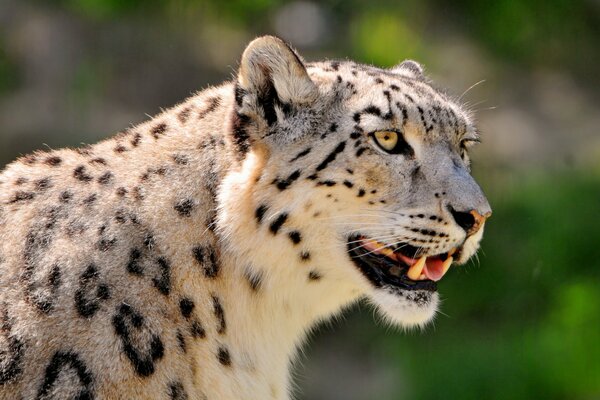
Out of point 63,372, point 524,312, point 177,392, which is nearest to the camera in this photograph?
point 63,372

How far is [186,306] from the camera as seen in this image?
5.40 metres

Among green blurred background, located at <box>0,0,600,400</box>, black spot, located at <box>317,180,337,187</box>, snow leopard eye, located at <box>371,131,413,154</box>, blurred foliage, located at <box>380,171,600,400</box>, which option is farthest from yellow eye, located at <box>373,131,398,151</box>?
blurred foliage, located at <box>380,171,600,400</box>

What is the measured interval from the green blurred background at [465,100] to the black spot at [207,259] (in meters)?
6.97

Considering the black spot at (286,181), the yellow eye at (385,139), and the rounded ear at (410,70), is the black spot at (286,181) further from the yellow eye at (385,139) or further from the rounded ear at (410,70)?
the rounded ear at (410,70)

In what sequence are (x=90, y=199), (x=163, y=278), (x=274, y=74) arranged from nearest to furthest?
(x=163, y=278)
(x=90, y=199)
(x=274, y=74)

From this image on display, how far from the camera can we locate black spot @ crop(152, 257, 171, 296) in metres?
5.32

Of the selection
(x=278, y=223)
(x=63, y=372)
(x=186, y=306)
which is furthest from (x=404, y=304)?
(x=63, y=372)

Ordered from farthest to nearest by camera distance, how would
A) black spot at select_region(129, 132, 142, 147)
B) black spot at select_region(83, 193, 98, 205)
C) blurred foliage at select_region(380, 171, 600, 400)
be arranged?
blurred foliage at select_region(380, 171, 600, 400) → black spot at select_region(129, 132, 142, 147) → black spot at select_region(83, 193, 98, 205)

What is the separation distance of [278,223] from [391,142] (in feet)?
2.31

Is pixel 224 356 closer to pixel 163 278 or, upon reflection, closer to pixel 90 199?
pixel 163 278

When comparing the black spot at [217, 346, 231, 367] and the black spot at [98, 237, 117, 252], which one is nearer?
the black spot at [98, 237, 117, 252]

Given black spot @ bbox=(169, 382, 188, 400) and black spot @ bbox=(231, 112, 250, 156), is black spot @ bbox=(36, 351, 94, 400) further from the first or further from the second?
black spot @ bbox=(231, 112, 250, 156)

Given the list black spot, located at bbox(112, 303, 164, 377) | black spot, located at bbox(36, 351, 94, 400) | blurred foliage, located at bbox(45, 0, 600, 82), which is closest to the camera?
black spot, located at bbox(36, 351, 94, 400)

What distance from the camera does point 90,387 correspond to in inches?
197
